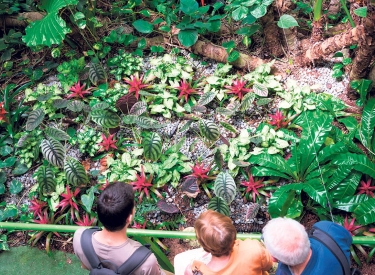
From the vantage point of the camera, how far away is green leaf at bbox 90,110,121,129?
3648mm

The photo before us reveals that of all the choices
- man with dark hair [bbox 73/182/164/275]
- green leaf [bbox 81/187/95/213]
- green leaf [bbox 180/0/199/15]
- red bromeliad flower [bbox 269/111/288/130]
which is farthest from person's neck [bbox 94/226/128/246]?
green leaf [bbox 180/0/199/15]

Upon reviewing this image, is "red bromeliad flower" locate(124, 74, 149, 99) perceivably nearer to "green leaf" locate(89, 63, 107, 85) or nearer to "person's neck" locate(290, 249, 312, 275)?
"green leaf" locate(89, 63, 107, 85)

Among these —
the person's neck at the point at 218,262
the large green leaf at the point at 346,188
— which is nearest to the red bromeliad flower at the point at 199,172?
the large green leaf at the point at 346,188

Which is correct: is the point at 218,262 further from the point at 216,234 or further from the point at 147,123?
the point at 147,123

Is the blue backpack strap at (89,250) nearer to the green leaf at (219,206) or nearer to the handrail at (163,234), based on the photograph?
the handrail at (163,234)

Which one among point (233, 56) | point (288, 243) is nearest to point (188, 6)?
point (233, 56)

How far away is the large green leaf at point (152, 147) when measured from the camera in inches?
137

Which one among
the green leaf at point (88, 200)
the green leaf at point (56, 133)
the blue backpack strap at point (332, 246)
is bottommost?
the green leaf at point (88, 200)

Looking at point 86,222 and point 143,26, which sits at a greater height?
point 143,26

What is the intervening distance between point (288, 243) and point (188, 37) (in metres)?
2.63

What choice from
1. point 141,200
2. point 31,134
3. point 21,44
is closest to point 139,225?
point 141,200

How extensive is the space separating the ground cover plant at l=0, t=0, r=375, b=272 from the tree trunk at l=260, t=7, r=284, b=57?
0.06 ft

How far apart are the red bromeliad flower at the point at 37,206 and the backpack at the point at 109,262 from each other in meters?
1.39

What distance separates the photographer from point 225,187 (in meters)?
3.24
